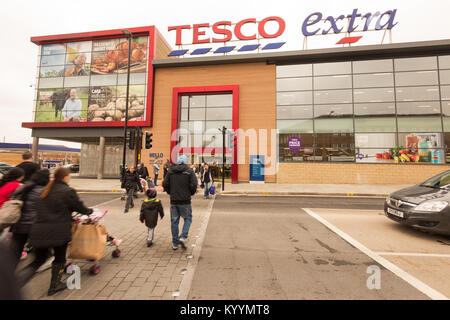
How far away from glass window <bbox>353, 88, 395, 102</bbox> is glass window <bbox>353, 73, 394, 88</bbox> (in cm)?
44

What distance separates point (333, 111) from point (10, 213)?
19.5m

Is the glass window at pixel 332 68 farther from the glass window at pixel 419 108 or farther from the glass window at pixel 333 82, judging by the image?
the glass window at pixel 419 108

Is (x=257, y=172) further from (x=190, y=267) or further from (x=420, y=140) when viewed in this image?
(x=190, y=267)

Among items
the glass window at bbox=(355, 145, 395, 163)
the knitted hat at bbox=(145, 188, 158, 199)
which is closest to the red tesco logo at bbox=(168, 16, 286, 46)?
the glass window at bbox=(355, 145, 395, 163)

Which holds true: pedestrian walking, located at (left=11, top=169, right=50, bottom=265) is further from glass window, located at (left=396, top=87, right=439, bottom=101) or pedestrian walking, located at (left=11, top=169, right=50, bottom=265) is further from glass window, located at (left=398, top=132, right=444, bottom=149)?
glass window, located at (left=396, top=87, right=439, bottom=101)

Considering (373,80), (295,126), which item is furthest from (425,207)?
(373,80)

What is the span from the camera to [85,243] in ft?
→ 9.75

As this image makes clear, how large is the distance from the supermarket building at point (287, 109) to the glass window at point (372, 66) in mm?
94

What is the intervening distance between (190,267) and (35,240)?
2.20 meters

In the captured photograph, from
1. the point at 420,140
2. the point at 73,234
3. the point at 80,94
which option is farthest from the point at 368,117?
the point at 80,94

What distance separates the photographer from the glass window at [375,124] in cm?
1620

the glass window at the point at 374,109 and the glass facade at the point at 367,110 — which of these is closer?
the glass facade at the point at 367,110

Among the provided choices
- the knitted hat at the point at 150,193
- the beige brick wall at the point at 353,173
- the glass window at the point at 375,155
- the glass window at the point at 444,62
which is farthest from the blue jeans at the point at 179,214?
the glass window at the point at 444,62

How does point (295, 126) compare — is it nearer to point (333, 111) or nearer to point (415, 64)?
point (333, 111)
